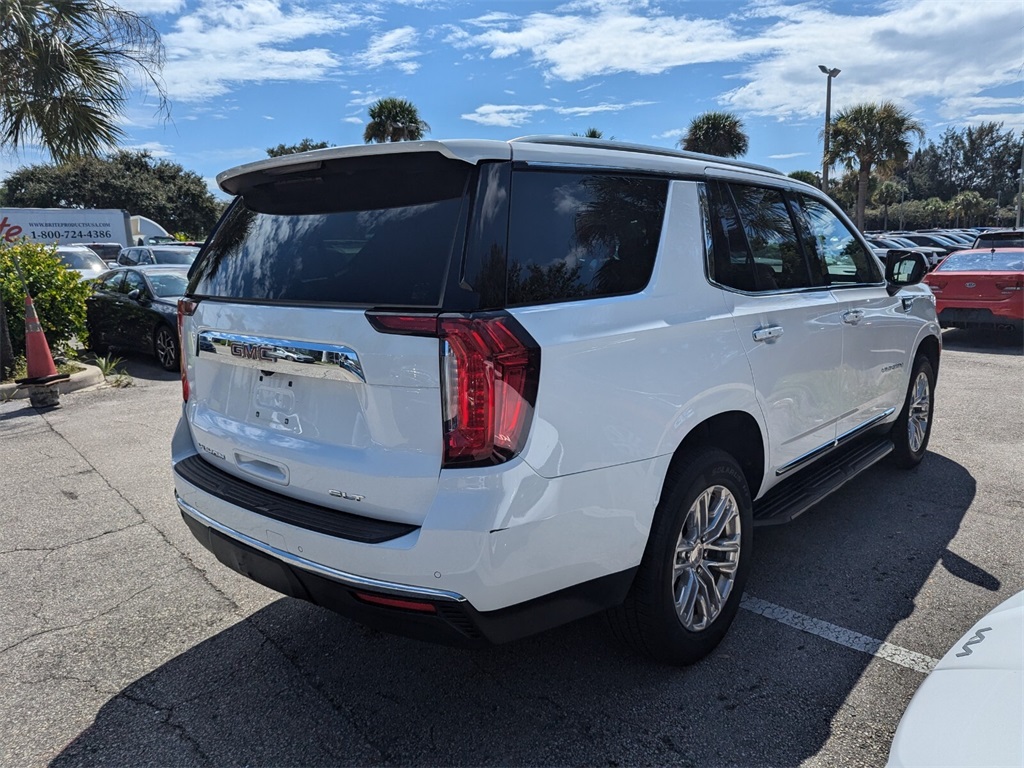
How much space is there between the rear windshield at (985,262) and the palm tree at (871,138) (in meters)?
24.6

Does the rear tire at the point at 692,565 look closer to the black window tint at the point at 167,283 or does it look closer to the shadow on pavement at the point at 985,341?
the black window tint at the point at 167,283

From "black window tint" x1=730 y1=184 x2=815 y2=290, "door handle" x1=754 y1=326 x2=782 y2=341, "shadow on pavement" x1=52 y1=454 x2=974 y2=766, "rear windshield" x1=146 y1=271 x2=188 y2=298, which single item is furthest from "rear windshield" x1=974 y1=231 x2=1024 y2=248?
"rear windshield" x1=146 y1=271 x2=188 y2=298

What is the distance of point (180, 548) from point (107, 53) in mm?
8092

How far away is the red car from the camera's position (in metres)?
10.7

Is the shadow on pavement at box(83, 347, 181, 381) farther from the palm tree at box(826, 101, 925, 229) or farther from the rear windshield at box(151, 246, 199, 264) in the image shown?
the palm tree at box(826, 101, 925, 229)

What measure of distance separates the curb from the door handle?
25.1 ft

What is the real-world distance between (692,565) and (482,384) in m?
1.27

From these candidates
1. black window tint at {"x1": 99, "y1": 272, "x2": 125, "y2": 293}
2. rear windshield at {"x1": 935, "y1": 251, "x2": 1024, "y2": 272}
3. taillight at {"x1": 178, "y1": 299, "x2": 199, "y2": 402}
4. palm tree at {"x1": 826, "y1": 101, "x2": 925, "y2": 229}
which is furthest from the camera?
palm tree at {"x1": 826, "y1": 101, "x2": 925, "y2": 229}

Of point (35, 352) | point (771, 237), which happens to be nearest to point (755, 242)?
point (771, 237)

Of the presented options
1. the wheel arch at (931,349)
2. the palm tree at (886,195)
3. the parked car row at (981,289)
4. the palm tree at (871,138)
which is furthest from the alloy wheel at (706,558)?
the palm tree at (886,195)

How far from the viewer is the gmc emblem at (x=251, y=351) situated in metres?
2.54

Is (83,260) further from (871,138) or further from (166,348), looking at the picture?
(871,138)

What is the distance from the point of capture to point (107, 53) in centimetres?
945

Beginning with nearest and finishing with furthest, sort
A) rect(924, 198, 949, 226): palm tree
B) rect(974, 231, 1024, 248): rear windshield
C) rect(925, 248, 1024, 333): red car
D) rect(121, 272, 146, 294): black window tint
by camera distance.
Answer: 1. rect(121, 272, 146, 294): black window tint
2. rect(925, 248, 1024, 333): red car
3. rect(974, 231, 1024, 248): rear windshield
4. rect(924, 198, 949, 226): palm tree
